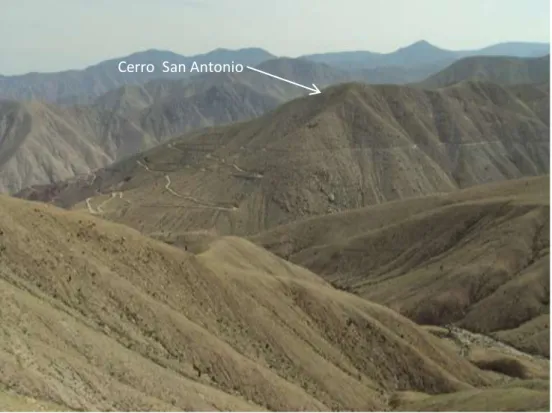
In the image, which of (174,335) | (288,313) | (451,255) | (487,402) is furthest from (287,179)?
(174,335)

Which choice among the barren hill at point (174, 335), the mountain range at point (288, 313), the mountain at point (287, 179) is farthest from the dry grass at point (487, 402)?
the mountain at point (287, 179)

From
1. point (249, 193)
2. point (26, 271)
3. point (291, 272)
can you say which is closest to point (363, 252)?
point (291, 272)

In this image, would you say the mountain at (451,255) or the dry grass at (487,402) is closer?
the dry grass at (487,402)

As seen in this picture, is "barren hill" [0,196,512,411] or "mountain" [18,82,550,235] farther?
"mountain" [18,82,550,235]

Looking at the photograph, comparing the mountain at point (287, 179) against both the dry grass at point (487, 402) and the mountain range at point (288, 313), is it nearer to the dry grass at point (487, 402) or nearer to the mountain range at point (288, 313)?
the mountain range at point (288, 313)

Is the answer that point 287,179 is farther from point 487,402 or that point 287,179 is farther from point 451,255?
point 487,402

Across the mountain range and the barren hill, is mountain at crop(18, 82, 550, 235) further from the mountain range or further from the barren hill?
the barren hill

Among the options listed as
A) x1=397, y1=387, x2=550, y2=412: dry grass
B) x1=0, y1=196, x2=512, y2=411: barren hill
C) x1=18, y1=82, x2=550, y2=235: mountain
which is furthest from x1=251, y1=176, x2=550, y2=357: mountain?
x1=397, y1=387, x2=550, y2=412: dry grass

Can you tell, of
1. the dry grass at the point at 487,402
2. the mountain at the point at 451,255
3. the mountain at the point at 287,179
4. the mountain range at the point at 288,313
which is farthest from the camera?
the mountain at the point at 287,179
